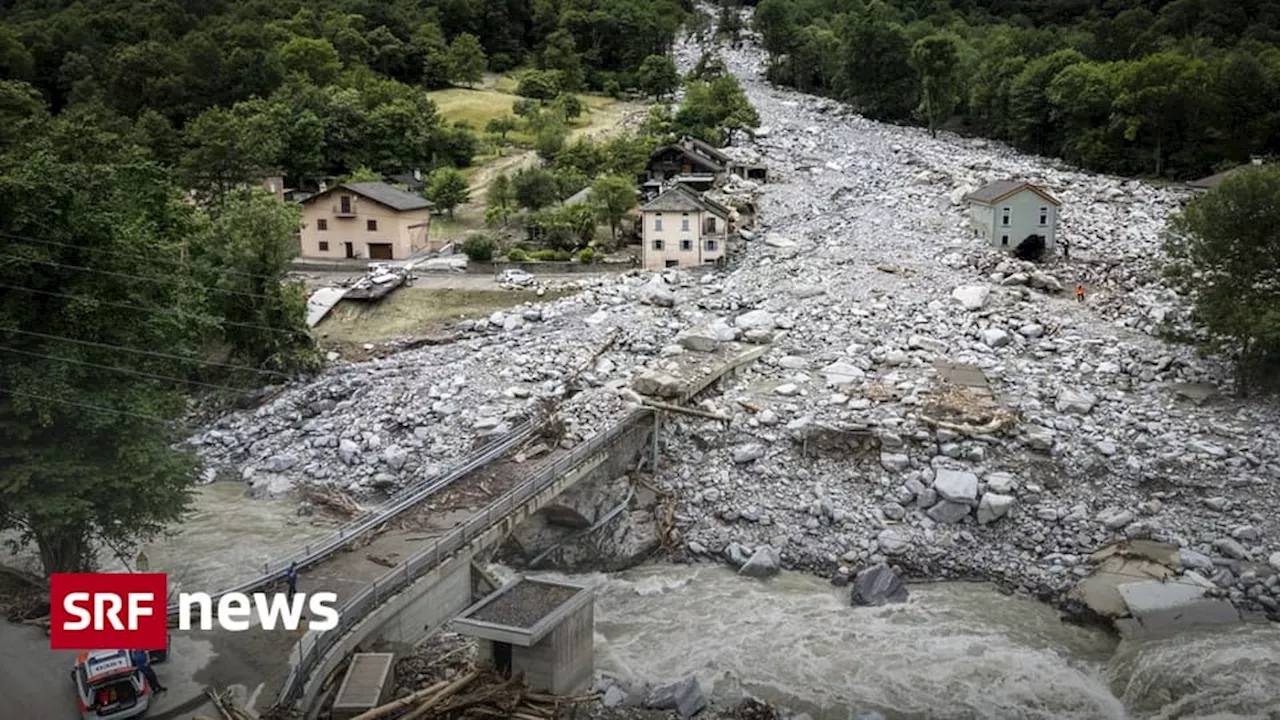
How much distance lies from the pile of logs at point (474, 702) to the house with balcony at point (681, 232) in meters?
22.8

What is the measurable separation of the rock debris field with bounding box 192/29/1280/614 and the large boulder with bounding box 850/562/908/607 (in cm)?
82

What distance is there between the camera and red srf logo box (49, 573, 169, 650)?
41.6 ft

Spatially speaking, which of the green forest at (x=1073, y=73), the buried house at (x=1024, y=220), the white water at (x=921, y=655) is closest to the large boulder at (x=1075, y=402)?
the white water at (x=921, y=655)

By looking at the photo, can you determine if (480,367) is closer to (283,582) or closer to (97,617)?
(283,582)

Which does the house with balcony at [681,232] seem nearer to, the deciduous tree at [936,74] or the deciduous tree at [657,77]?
the deciduous tree at [936,74]

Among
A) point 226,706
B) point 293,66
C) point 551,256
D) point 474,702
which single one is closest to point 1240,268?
point 474,702

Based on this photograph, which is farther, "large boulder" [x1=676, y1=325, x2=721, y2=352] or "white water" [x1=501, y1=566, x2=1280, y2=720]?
"large boulder" [x1=676, y1=325, x2=721, y2=352]

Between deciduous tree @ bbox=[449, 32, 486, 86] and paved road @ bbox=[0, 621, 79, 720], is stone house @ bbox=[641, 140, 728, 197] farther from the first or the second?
paved road @ bbox=[0, 621, 79, 720]

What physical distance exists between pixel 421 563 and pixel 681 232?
21.3 metres

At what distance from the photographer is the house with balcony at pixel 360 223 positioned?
38312 millimetres

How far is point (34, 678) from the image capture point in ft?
41.4

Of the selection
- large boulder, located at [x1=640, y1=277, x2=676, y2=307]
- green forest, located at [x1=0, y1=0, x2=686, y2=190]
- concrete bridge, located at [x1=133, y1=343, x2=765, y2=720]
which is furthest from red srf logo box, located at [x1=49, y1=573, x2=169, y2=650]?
green forest, located at [x1=0, y1=0, x2=686, y2=190]

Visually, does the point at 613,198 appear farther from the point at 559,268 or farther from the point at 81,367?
the point at 81,367

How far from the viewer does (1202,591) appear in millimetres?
17312
